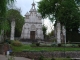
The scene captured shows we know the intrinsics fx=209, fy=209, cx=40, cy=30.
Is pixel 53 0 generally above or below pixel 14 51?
above

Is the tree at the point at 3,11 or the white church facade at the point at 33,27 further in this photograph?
the white church facade at the point at 33,27

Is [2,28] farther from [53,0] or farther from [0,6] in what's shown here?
[53,0]

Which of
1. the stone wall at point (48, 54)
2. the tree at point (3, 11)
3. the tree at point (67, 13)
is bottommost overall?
the stone wall at point (48, 54)

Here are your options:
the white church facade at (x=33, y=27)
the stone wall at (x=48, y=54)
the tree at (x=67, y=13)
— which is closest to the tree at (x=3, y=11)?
the stone wall at (x=48, y=54)

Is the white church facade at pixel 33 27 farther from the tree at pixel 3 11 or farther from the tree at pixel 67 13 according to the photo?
the tree at pixel 3 11

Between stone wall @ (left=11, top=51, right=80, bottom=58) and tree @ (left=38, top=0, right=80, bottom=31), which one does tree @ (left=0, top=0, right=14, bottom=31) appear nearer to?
stone wall @ (left=11, top=51, right=80, bottom=58)

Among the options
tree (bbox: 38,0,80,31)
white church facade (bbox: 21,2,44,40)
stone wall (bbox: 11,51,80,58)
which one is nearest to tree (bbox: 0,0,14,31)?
stone wall (bbox: 11,51,80,58)

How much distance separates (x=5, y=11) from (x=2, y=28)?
1.33 metres

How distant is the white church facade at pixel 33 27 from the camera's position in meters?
53.8

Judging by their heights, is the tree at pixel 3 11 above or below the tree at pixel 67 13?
below

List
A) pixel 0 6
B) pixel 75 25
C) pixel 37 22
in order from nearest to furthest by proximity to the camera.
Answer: pixel 0 6 < pixel 75 25 < pixel 37 22

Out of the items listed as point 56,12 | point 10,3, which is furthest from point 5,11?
point 56,12

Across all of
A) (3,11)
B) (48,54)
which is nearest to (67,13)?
(48,54)

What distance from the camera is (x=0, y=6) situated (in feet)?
47.9
